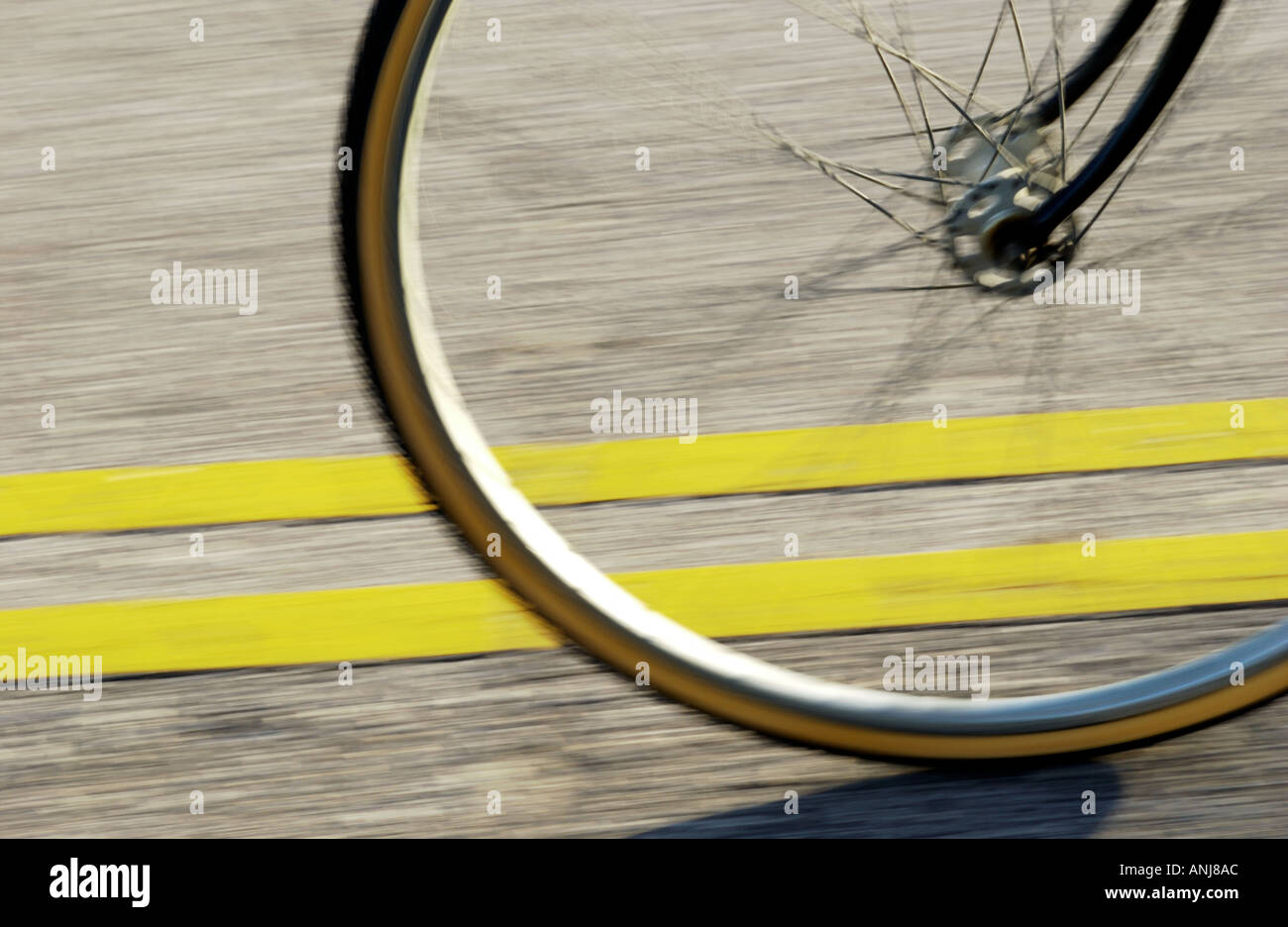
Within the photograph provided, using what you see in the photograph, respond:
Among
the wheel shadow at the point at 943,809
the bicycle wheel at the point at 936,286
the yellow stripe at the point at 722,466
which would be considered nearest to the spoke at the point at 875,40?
the bicycle wheel at the point at 936,286

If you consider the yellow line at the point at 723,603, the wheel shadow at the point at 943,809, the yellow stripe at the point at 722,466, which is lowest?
the wheel shadow at the point at 943,809

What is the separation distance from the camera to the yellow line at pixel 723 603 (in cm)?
215

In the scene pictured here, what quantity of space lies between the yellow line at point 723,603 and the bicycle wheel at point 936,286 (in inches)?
14.5

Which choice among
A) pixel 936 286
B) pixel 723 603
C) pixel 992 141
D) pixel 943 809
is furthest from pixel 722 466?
pixel 992 141

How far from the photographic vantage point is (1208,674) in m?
1.79

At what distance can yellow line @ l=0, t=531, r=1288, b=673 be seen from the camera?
215cm

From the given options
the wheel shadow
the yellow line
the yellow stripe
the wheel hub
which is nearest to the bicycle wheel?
the wheel hub

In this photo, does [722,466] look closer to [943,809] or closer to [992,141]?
[943,809]

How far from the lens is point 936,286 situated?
1.89m

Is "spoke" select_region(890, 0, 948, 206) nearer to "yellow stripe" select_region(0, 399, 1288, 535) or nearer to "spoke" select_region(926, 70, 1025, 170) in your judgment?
"spoke" select_region(926, 70, 1025, 170)

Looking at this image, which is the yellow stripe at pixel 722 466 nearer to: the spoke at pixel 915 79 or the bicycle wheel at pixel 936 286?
the bicycle wheel at pixel 936 286

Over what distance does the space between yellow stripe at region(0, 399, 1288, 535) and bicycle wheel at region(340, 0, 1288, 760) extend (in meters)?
0.51
